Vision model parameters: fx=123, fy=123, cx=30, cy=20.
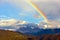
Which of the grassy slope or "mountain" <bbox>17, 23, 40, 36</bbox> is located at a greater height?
"mountain" <bbox>17, 23, 40, 36</bbox>

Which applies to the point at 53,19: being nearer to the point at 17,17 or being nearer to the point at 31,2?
the point at 31,2

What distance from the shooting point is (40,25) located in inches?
74.0

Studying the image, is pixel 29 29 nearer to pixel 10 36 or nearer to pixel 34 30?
pixel 34 30

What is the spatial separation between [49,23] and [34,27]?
249 millimetres

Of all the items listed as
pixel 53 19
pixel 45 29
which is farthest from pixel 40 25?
pixel 53 19

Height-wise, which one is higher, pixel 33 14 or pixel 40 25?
pixel 33 14

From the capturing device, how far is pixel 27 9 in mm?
1915

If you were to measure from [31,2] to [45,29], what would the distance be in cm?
48

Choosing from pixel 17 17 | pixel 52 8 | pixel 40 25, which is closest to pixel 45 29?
pixel 40 25

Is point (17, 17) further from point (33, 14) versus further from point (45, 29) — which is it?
point (45, 29)

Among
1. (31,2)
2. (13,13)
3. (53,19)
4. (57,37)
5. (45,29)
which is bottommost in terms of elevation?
(57,37)

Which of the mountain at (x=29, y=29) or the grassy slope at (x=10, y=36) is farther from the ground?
the mountain at (x=29, y=29)

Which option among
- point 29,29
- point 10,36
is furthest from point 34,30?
point 10,36

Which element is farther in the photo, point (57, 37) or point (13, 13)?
point (13, 13)
